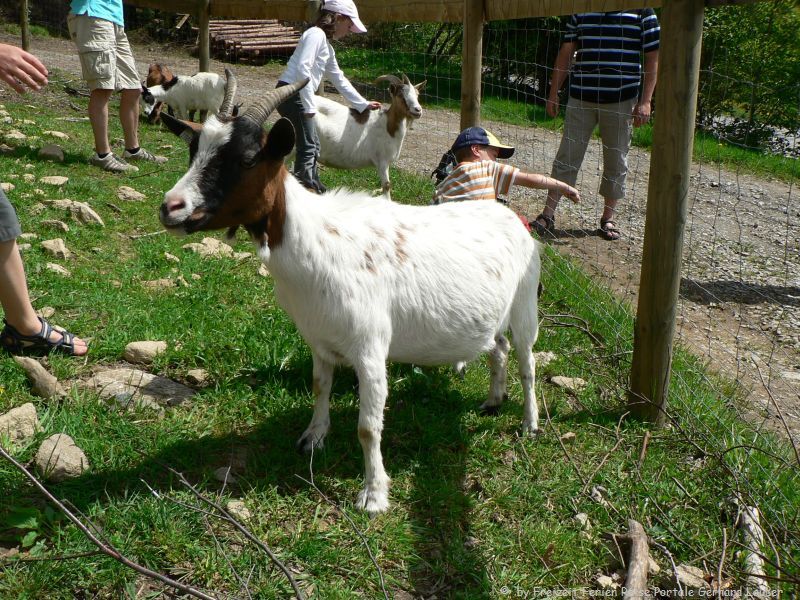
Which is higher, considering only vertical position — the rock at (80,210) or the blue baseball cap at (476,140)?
the blue baseball cap at (476,140)

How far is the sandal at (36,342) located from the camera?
3498 mm

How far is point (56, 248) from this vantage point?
4.76 meters

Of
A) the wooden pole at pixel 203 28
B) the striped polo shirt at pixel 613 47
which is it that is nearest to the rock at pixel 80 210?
the striped polo shirt at pixel 613 47

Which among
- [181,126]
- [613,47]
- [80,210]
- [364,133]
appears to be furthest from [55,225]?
[613,47]

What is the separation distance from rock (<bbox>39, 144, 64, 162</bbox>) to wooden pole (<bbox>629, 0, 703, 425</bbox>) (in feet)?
20.3

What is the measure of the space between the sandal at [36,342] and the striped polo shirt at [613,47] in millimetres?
4693

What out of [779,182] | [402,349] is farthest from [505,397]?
[779,182]

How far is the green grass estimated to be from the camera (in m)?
2.62

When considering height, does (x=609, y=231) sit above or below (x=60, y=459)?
above

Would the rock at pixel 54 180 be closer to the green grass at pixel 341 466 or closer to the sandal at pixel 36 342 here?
the green grass at pixel 341 466

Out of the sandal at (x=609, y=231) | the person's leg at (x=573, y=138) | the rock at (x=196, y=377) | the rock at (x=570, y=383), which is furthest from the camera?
the sandal at (x=609, y=231)

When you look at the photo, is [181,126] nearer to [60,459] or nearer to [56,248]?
[60,459]

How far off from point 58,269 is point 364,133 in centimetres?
497

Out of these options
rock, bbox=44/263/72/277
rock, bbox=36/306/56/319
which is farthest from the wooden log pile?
rock, bbox=36/306/56/319
